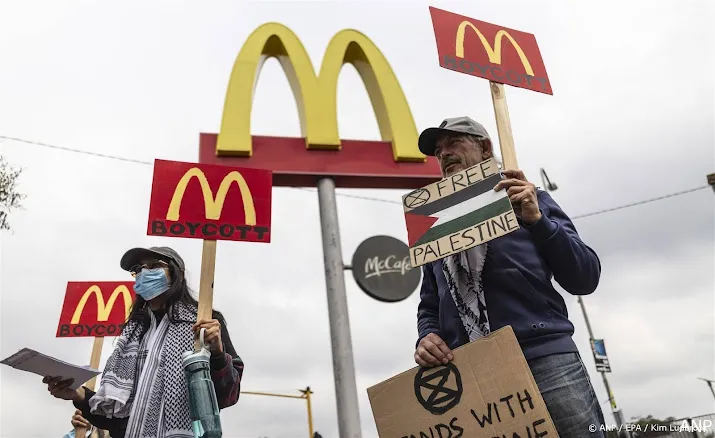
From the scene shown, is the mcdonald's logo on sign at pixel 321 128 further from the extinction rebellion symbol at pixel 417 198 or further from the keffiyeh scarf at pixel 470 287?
the keffiyeh scarf at pixel 470 287

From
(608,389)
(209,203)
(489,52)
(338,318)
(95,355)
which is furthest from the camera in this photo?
(608,389)

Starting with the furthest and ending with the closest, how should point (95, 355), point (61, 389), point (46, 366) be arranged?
point (95, 355)
point (61, 389)
point (46, 366)

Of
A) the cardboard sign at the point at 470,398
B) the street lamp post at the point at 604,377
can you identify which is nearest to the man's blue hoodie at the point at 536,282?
the cardboard sign at the point at 470,398

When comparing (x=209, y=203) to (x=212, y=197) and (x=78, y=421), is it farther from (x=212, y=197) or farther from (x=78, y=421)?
(x=78, y=421)

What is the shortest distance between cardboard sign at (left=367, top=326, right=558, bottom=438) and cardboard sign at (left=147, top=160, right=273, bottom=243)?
1693mm

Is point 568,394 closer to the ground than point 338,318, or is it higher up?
closer to the ground

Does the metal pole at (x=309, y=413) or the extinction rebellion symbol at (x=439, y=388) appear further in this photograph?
the metal pole at (x=309, y=413)

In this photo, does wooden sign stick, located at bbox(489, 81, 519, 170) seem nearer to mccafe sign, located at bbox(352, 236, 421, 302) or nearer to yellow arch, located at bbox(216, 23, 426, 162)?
mccafe sign, located at bbox(352, 236, 421, 302)

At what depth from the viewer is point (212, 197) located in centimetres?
332

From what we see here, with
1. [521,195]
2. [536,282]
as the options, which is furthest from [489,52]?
[536,282]

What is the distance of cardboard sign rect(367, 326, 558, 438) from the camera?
1.59m

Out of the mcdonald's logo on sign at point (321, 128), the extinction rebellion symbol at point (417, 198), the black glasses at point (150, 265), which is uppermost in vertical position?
the mcdonald's logo on sign at point (321, 128)

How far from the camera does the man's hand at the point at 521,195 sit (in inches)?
70.6

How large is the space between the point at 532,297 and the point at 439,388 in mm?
415
